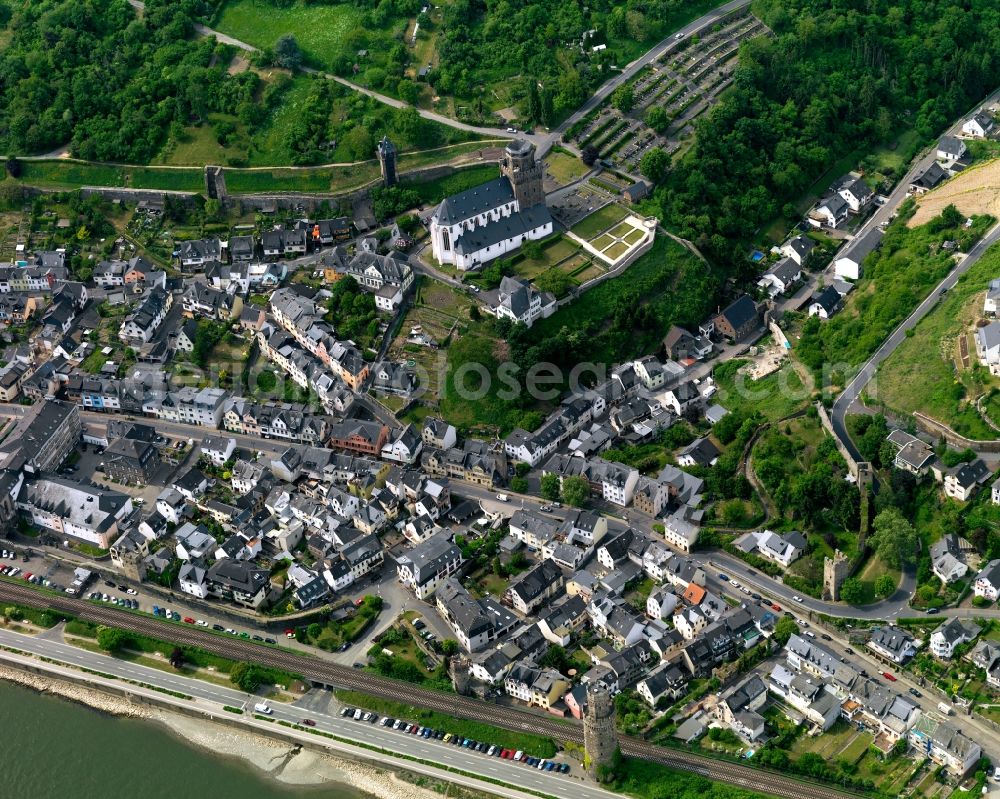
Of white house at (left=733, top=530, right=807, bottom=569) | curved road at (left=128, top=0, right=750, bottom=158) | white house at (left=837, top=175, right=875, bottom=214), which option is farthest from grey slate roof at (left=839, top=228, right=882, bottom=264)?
white house at (left=733, top=530, right=807, bottom=569)

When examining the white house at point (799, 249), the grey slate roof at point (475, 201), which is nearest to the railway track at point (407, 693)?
the grey slate roof at point (475, 201)

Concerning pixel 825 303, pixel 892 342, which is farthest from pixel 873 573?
pixel 825 303

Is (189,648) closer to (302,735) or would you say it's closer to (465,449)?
(302,735)

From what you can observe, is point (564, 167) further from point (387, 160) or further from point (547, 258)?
point (387, 160)

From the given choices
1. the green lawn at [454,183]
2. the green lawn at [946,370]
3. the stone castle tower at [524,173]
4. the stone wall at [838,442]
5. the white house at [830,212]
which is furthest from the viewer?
the white house at [830,212]

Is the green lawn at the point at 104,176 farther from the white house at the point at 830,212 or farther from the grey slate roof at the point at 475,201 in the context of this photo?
the white house at the point at 830,212

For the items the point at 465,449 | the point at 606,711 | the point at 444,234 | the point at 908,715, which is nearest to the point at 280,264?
the point at 444,234
